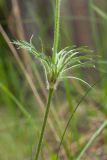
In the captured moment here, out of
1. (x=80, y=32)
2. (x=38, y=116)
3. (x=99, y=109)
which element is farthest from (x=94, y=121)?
(x=80, y=32)

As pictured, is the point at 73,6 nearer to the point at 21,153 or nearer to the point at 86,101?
the point at 86,101

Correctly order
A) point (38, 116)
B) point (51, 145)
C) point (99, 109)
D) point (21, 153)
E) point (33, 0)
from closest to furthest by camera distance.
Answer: point (21, 153), point (99, 109), point (51, 145), point (38, 116), point (33, 0)

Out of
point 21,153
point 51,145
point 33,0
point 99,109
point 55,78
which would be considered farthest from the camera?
point 33,0

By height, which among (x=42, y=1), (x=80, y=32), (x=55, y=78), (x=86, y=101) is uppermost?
(x=55, y=78)

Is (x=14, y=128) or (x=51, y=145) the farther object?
(x=51, y=145)

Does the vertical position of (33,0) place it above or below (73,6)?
above

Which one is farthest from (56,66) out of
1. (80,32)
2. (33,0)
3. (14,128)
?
(80,32)

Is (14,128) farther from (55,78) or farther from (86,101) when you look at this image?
(55,78)

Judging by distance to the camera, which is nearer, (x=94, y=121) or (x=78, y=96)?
(x=94, y=121)

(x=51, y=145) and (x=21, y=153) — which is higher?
(x=21, y=153)
